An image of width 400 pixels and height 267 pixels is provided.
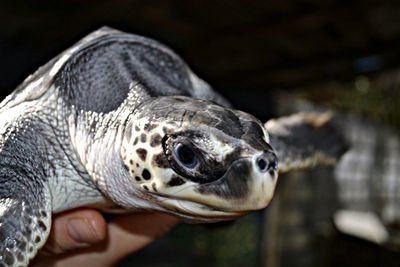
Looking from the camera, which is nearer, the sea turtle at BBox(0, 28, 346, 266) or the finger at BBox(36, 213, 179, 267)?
the sea turtle at BBox(0, 28, 346, 266)

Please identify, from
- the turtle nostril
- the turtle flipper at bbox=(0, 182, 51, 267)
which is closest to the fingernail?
the turtle flipper at bbox=(0, 182, 51, 267)

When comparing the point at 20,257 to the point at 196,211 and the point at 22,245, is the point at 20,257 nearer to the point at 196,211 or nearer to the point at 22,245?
the point at 22,245

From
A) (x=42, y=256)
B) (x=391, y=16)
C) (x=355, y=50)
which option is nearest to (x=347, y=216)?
(x=355, y=50)

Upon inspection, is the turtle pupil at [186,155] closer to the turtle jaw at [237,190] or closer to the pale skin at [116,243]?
the turtle jaw at [237,190]

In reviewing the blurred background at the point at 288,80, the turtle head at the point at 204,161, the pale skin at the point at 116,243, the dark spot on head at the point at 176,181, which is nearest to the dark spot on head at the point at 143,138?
the turtle head at the point at 204,161

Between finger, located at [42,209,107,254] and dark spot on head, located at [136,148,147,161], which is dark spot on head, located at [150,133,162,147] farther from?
finger, located at [42,209,107,254]

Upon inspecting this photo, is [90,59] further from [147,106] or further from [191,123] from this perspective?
[191,123]
